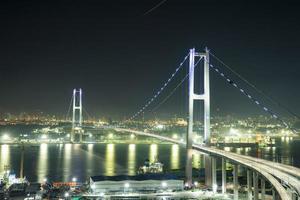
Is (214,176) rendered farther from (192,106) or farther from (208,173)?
(192,106)

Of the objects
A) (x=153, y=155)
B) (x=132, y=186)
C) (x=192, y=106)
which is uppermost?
(x=192, y=106)

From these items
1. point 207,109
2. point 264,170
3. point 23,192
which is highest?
point 207,109

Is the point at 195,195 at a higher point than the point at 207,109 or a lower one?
lower

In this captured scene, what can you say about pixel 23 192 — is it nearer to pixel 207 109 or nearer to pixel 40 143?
pixel 207 109

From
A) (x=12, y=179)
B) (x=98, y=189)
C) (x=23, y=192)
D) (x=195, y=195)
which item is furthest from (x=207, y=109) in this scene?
(x=12, y=179)

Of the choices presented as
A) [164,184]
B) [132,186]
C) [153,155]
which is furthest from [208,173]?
[153,155]

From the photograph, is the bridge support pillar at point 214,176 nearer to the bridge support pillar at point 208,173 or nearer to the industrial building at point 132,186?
the bridge support pillar at point 208,173

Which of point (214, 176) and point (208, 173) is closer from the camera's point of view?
point (214, 176)

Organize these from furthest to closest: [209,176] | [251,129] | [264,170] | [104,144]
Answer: [251,129] → [104,144] → [209,176] → [264,170]

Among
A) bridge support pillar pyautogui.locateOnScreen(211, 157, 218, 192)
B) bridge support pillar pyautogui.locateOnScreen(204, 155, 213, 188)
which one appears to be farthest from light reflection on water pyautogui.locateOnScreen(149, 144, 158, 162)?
bridge support pillar pyautogui.locateOnScreen(211, 157, 218, 192)

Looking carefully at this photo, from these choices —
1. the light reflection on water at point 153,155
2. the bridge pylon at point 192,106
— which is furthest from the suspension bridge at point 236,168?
the light reflection on water at point 153,155

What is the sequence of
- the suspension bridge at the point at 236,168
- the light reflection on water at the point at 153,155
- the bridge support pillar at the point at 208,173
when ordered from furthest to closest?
the light reflection on water at the point at 153,155, the bridge support pillar at the point at 208,173, the suspension bridge at the point at 236,168
